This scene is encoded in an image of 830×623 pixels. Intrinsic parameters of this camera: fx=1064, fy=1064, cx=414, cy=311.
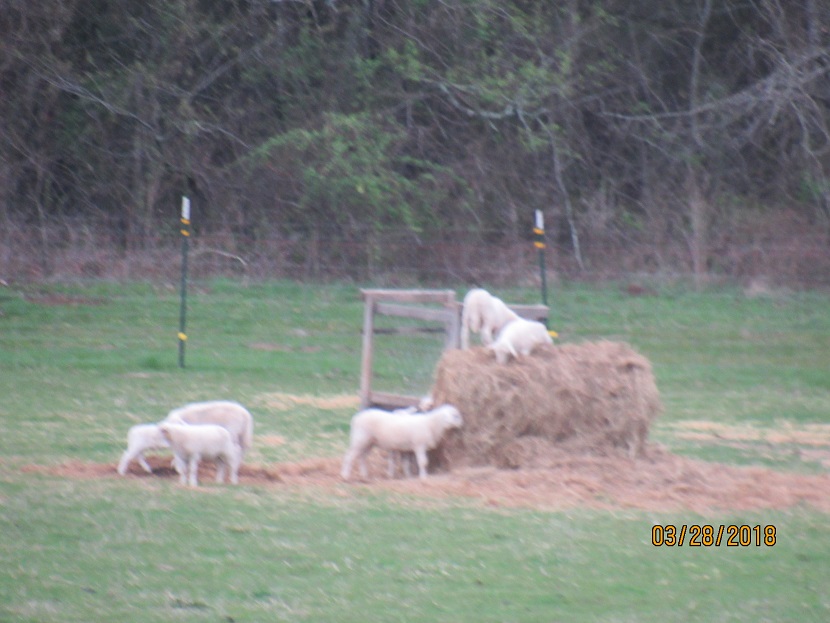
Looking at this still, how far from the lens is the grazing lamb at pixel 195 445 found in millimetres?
7953

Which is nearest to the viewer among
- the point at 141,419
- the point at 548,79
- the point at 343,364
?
the point at 141,419

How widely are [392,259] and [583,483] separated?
36.1 feet

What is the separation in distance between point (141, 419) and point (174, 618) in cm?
634

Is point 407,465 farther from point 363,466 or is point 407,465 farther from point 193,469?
point 193,469

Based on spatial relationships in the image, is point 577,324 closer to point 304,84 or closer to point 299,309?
point 299,309

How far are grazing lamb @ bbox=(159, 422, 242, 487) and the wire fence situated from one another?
1065cm

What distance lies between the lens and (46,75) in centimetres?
2408

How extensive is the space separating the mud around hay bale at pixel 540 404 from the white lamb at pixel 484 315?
0.35 m

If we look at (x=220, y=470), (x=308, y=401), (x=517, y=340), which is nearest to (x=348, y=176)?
(x=308, y=401)

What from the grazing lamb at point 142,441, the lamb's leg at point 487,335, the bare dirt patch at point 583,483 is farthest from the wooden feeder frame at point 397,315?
the grazing lamb at point 142,441

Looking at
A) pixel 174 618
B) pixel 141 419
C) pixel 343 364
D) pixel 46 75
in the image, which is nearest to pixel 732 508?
pixel 174 618

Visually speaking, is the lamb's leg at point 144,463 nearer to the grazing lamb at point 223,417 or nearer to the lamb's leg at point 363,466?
the grazing lamb at point 223,417

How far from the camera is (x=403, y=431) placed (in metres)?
8.54

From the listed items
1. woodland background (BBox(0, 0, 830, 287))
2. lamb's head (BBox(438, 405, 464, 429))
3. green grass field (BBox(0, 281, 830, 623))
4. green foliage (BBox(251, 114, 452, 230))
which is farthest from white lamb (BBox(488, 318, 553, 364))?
green foliage (BBox(251, 114, 452, 230))
